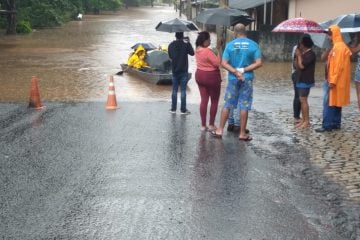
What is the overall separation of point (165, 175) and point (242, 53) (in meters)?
2.72

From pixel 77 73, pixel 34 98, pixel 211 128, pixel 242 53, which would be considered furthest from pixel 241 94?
pixel 77 73

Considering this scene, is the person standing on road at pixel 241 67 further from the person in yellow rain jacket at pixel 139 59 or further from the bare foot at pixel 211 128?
the person in yellow rain jacket at pixel 139 59

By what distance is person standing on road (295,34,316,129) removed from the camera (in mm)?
9484

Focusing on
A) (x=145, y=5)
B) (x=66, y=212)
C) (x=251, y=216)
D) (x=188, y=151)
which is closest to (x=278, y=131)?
(x=188, y=151)

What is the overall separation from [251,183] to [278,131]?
3174mm

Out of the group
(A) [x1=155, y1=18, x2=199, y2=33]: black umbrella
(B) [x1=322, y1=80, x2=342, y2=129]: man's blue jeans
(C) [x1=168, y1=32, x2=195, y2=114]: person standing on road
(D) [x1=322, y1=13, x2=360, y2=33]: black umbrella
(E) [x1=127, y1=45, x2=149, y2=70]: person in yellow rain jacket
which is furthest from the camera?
(E) [x1=127, y1=45, x2=149, y2=70]: person in yellow rain jacket

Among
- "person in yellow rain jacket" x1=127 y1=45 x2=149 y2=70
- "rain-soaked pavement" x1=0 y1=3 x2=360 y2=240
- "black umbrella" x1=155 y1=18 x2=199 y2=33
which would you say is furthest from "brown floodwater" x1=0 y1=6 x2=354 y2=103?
"black umbrella" x1=155 y1=18 x2=199 y2=33

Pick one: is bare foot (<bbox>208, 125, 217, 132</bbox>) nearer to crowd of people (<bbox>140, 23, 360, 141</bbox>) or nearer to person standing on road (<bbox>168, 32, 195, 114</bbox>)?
crowd of people (<bbox>140, 23, 360, 141</bbox>)

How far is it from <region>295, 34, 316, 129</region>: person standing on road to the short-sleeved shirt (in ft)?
4.04

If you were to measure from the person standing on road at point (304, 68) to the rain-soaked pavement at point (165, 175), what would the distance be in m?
0.61

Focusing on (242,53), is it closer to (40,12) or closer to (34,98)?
(34,98)

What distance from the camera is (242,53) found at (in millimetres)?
8656

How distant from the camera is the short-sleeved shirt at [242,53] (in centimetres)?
863

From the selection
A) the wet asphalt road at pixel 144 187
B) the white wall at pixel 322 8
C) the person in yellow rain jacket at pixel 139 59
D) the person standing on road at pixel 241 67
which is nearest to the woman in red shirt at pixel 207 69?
the person standing on road at pixel 241 67
